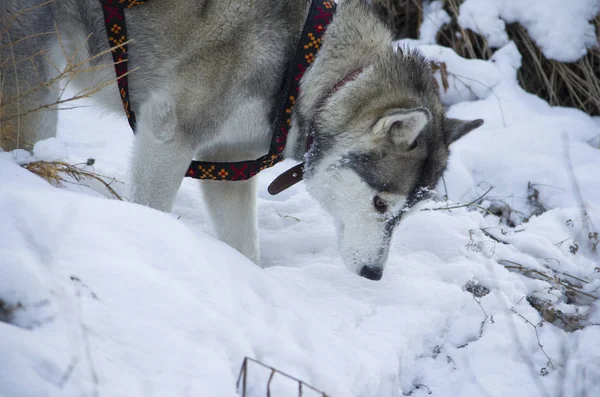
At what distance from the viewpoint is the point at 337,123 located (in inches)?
111

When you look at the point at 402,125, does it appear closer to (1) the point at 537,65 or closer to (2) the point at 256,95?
(2) the point at 256,95

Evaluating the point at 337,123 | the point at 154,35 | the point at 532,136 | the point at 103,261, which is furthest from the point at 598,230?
the point at 103,261

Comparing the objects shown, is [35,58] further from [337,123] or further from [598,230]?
[598,230]

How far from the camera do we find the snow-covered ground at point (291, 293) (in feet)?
4.62

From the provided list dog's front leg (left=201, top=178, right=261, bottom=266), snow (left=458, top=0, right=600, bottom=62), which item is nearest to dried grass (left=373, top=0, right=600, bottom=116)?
snow (left=458, top=0, right=600, bottom=62)

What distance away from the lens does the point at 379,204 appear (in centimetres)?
284

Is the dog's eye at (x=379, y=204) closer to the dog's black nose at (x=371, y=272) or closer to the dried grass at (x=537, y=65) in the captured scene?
the dog's black nose at (x=371, y=272)

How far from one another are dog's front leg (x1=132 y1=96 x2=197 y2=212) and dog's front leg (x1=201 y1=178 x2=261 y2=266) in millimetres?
473

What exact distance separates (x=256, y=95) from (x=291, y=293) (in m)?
0.96

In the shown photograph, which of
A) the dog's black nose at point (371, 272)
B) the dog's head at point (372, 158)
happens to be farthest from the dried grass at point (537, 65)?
the dog's black nose at point (371, 272)

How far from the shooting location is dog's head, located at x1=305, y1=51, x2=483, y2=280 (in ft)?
9.14

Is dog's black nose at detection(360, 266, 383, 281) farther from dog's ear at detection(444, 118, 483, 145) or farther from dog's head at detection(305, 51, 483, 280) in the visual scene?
dog's ear at detection(444, 118, 483, 145)

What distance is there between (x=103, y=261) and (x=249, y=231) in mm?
1699

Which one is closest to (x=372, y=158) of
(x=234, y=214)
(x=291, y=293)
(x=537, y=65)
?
(x=291, y=293)
